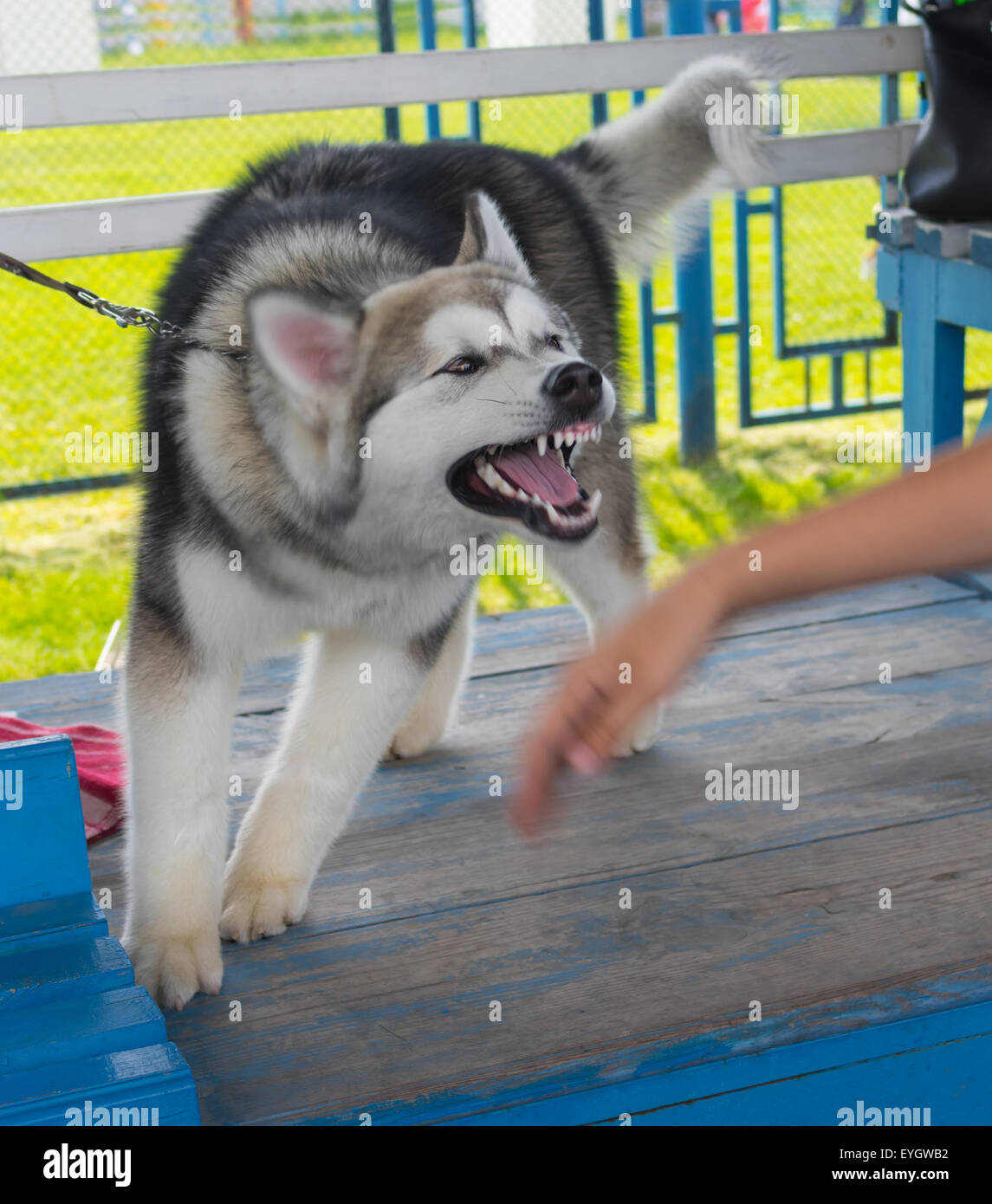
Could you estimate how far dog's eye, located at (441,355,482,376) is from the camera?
1840 millimetres

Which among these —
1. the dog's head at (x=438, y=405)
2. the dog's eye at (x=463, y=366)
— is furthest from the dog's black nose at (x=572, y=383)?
the dog's eye at (x=463, y=366)

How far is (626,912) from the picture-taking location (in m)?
2.07

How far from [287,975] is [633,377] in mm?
1578

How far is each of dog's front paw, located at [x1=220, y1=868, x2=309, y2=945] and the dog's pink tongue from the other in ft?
2.38

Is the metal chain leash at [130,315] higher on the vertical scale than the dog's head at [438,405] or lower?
higher

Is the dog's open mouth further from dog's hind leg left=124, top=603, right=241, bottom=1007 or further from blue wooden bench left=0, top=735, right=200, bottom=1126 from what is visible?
blue wooden bench left=0, top=735, right=200, bottom=1126

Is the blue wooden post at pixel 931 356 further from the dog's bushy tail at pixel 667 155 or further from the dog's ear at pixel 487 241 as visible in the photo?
the dog's ear at pixel 487 241

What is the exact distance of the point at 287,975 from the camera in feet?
6.36

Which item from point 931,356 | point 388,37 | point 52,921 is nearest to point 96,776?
point 52,921

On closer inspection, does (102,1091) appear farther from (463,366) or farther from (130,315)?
(130,315)

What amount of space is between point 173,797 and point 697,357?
391cm

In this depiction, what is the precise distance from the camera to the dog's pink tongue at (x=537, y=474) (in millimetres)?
1886

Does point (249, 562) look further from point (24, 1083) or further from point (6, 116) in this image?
point (6, 116)
